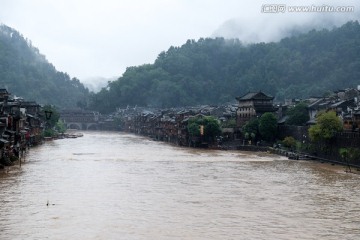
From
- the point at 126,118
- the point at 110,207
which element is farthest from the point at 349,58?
the point at 110,207

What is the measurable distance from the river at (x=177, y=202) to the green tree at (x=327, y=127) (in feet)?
→ 27.0

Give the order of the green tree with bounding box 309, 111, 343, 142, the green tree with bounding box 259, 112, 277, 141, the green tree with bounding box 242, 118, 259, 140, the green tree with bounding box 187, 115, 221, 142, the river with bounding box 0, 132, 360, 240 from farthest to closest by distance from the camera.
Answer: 1. the green tree with bounding box 187, 115, 221, 142
2. the green tree with bounding box 242, 118, 259, 140
3. the green tree with bounding box 259, 112, 277, 141
4. the green tree with bounding box 309, 111, 343, 142
5. the river with bounding box 0, 132, 360, 240

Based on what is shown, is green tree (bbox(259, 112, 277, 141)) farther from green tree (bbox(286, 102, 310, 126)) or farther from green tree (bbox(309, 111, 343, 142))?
green tree (bbox(309, 111, 343, 142))

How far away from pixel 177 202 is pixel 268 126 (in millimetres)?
54496

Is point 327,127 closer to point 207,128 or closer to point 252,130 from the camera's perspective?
point 252,130

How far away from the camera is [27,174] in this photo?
50.7 meters

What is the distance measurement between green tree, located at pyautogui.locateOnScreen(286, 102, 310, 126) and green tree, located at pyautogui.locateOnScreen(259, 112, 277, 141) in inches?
129

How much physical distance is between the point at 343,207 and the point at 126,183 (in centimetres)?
1750

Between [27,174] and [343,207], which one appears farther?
[27,174]

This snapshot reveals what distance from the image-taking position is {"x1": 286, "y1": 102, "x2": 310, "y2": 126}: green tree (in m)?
91.9

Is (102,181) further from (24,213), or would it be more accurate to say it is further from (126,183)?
(24,213)

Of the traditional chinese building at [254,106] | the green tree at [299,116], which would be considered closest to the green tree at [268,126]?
the green tree at [299,116]

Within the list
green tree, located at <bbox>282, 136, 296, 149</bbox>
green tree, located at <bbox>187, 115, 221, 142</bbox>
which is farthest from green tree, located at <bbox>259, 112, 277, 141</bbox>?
green tree, located at <bbox>187, 115, 221, 142</bbox>

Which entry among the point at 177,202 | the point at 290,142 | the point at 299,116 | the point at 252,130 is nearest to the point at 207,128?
the point at 252,130
